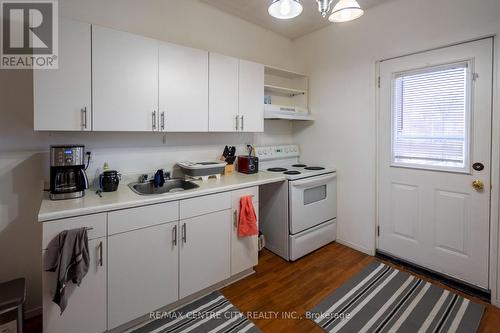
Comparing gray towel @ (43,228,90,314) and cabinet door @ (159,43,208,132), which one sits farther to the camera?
cabinet door @ (159,43,208,132)

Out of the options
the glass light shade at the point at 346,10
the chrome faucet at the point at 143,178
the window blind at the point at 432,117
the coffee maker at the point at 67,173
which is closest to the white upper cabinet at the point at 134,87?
the coffee maker at the point at 67,173

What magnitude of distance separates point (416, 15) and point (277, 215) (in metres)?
2.35

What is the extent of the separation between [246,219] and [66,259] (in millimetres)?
1291

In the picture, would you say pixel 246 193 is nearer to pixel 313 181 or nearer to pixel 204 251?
pixel 204 251

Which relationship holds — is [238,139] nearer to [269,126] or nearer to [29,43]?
[269,126]

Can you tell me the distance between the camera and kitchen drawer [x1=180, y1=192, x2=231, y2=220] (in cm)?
186

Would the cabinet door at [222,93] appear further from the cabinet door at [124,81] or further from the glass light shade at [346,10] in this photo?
the glass light shade at [346,10]

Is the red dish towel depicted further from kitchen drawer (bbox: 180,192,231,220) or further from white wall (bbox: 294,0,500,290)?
white wall (bbox: 294,0,500,290)

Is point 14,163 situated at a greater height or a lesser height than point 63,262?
greater

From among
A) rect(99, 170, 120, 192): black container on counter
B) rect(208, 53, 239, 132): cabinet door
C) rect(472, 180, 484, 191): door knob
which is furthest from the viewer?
rect(208, 53, 239, 132): cabinet door

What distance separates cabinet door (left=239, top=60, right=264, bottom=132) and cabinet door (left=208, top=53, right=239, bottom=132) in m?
0.08

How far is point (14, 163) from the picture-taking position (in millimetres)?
1753

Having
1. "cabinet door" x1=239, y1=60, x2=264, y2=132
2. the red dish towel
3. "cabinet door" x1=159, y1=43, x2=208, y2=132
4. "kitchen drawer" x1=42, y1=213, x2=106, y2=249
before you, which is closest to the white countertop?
"kitchen drawer" x1=42, y1=213, x2=106, y2=249

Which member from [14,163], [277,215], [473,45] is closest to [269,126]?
[277,215]
